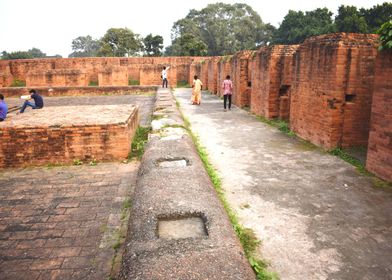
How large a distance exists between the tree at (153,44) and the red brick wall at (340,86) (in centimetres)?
3437

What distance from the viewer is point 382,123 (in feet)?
15.0

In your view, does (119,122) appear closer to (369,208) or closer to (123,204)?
(123,204)

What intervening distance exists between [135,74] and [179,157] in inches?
947

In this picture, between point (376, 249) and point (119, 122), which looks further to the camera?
point (119, 122)

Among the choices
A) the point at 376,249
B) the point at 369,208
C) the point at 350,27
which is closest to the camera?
the point at 376,249

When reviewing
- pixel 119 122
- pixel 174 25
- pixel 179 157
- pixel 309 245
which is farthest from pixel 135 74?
pixel 174 25

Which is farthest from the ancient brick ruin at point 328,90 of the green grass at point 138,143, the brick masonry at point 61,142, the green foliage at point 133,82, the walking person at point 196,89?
the green foliage at point 133,82

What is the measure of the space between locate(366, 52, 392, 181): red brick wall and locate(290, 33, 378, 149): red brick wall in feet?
3.43

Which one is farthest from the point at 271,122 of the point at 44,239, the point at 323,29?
the point at 323,29

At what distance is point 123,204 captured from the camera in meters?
4.25

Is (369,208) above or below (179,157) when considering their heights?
below

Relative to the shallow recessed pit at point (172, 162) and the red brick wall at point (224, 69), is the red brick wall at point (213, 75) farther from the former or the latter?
the shallow recessed pit at point (172, 162)

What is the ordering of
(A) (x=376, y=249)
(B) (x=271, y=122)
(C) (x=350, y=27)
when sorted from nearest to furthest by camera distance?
(A) (x=376, y=249) → (B) (x=271, y=122) → (C) (x=350, y=27)

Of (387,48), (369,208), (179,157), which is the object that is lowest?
(369,208)
